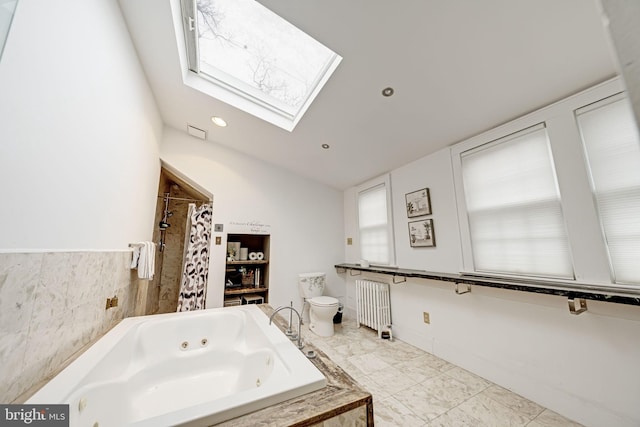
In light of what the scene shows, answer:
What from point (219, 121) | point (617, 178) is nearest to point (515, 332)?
point (617, 178)

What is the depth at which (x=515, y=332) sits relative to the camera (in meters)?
1.72

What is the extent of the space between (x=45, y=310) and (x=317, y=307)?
2202 millimetres

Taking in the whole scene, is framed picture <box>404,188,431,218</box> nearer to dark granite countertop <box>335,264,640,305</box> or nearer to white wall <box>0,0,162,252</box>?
dark granite countertop <box>335,264,640,305</box>

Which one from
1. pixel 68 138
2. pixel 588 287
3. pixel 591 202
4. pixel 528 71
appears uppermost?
pixel 528 71

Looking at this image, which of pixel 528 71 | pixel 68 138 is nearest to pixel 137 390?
pixel 68 138

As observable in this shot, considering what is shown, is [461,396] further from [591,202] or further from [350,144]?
[350,144]

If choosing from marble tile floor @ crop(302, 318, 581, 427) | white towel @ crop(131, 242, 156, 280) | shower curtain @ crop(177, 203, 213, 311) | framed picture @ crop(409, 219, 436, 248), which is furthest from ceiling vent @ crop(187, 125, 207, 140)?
marble tile floor @ crop(302, 318, 581, 427)

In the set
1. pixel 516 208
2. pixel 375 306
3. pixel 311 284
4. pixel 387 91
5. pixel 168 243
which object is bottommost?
pixel 375 306

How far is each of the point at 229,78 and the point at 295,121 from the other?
28.5 inches

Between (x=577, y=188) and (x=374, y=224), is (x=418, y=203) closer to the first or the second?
(x=374, y=224)

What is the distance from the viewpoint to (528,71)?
1.47 metres

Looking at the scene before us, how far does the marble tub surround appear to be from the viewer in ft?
3.00

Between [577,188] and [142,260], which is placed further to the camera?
[142,260]

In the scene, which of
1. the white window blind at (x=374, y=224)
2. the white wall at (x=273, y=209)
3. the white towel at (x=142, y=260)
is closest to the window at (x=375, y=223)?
the white window blind at (x=374, y=224)
